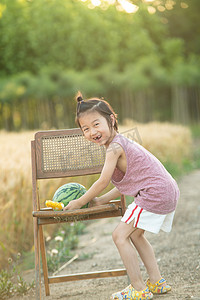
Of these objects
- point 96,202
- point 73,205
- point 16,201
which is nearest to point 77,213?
point 73,205

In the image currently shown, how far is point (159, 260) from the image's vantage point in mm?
3773

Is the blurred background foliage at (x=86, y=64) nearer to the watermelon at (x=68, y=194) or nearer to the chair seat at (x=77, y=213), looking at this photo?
the watermelon at (x=68, y=194)

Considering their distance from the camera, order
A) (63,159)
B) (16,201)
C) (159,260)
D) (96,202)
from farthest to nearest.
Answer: (16,201) < (159,260) < (63,159) < (96,202)

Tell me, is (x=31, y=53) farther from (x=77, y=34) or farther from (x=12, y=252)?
(x=12, y=252)

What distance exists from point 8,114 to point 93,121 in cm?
1476

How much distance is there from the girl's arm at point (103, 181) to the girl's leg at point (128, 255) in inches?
10.1

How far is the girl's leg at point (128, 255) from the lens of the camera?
2559mm

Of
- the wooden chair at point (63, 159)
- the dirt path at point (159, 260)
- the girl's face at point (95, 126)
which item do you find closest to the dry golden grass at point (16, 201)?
the dirt path at point (159, 260)

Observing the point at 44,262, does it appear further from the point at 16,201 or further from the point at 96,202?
the point at 16,201

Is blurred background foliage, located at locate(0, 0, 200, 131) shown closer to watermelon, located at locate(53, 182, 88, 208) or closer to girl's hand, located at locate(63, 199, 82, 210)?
watermelon, located at locate(53, 182, 88, 208)

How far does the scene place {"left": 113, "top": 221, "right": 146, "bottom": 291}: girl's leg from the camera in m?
2.56

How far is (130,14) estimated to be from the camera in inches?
1053

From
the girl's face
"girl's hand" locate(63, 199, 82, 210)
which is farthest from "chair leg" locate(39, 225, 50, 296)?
the girl's face

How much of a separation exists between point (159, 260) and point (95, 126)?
1640 millimetres
